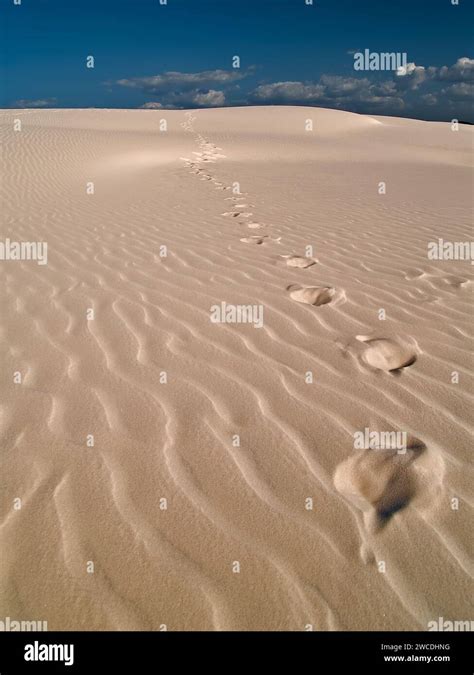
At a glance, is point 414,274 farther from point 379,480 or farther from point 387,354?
point 379,480

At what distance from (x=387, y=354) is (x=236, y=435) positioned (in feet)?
4.14

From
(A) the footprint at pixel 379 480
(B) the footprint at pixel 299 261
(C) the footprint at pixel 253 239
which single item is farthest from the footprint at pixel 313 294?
(A) the footprint at pixel 379 480

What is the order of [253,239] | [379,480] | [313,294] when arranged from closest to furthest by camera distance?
1. [379,480]
2. [313,294]
3. [253,239]

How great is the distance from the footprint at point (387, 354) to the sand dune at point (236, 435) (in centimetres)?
1

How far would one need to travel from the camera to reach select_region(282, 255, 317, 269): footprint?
4.37 metres

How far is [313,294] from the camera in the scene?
3.63 m

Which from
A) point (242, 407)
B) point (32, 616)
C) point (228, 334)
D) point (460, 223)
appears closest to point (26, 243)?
point (228, 334)

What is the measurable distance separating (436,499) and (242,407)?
1.01 m

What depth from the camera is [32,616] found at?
143 cm

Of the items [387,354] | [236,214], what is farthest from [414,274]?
[236,214]

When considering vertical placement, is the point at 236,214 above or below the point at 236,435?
above

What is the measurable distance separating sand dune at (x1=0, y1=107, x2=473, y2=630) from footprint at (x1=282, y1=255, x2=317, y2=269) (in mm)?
34

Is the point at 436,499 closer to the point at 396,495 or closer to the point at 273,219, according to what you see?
the point at 396,495
